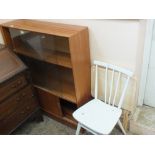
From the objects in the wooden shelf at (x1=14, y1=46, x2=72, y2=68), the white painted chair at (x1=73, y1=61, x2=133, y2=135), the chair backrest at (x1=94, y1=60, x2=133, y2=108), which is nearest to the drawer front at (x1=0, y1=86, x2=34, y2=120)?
the wooden shelf at (x1=14, y1=46, x2=72, y2=68)

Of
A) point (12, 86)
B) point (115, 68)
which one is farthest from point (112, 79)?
point (12, 86)

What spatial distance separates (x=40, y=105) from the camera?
2285 millimetres

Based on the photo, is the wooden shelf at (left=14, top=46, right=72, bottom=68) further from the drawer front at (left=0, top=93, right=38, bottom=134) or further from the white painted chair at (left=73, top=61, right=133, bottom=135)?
the drawer front at (left=0, top=93, right=38, bottom=134)

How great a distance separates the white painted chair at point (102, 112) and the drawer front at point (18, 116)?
1.89ft

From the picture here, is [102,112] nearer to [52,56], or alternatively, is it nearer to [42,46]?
[52,56]

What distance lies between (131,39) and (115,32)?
0.48 ft

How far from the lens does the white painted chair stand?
62.2 inches

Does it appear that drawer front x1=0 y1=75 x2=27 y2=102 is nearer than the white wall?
No

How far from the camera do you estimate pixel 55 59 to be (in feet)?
6.03

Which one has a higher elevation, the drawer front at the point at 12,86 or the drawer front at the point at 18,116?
the drawer front at the point at 12,86

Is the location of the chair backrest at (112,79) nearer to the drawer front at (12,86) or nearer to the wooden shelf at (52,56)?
the wooden shelf at (52,56)

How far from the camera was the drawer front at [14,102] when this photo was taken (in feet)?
5.81

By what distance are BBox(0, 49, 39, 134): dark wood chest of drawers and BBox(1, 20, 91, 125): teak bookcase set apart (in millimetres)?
198

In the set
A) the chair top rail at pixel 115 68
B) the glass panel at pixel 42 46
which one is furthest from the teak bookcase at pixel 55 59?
the chair top rail at pixel 115 68
